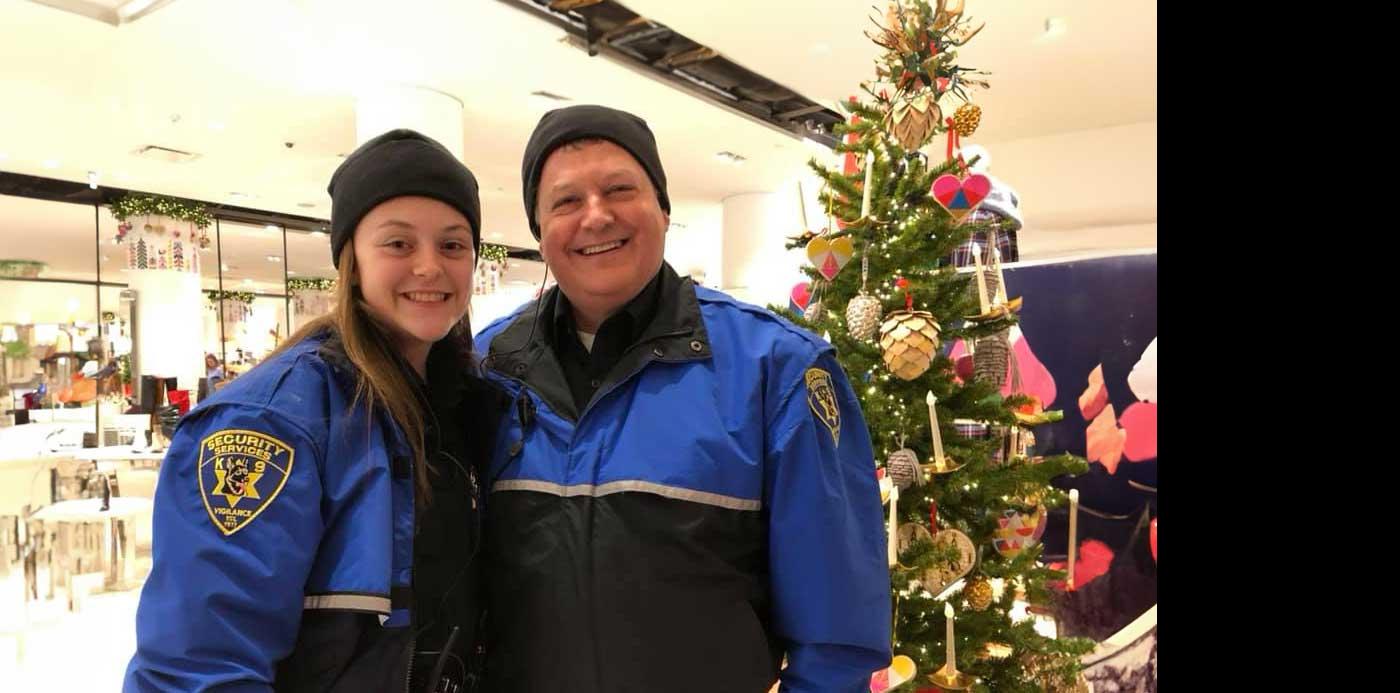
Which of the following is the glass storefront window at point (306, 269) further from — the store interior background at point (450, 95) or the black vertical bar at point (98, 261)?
the store interior background at point (450, 95)

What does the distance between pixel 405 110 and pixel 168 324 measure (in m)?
5.92

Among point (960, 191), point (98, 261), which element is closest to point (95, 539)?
point (98, 261)

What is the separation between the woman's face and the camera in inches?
48.8

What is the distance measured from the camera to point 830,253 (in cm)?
220

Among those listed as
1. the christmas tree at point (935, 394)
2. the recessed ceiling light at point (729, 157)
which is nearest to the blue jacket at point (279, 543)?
the christmas tree at point (935, 394)

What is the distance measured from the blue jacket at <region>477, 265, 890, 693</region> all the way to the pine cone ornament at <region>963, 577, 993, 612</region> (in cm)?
116

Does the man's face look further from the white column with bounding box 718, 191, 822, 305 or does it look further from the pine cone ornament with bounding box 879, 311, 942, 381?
the white column with bounding box 718, 191, 822, 305

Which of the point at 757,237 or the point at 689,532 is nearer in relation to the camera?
the point at 689,532

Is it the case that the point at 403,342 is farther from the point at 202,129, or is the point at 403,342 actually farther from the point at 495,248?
the point at 495,248

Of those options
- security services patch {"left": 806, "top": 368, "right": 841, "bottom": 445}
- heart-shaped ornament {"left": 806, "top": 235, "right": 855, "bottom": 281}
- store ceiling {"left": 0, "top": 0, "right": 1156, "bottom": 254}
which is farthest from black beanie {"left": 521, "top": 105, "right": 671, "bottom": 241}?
store ceiling {"left": 0, "top": 0, "right": 1156, "bottom": 254}

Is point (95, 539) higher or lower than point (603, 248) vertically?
lower

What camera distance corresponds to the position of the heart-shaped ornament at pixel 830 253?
7.21ft

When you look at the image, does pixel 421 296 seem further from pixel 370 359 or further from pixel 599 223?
pixel 599 223

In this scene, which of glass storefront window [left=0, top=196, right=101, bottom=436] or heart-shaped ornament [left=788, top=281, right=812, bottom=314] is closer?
heart-shaped ornament [left=788, top=281, right=812, bottom=314]
